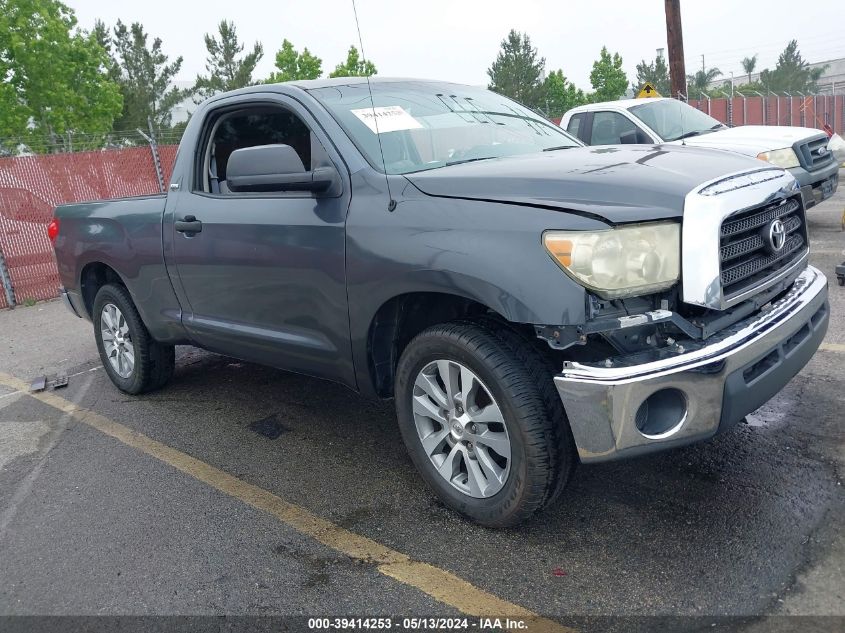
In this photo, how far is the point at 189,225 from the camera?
4273mm

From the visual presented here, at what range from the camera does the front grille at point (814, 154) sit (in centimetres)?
854

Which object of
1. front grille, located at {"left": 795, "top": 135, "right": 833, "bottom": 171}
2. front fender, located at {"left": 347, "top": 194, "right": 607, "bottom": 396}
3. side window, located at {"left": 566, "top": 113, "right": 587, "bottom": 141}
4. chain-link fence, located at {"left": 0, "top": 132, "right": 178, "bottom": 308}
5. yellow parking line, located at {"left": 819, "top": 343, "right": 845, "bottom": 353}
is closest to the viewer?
front fender, located at {"left": 347, "top": 194, "right": 607, "bottom": 396}

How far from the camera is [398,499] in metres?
3.53

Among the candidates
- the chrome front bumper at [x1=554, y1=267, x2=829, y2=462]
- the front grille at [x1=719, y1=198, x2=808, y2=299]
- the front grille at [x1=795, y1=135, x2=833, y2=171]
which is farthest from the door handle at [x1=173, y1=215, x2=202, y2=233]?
the front grille at [x1=795, y1=135, x2=833, y2=171]

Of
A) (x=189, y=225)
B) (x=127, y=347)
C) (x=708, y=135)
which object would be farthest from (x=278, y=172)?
(x=708, y=135)

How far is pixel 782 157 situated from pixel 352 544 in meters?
7.22

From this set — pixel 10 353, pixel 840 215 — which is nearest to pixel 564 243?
pixel 10 353

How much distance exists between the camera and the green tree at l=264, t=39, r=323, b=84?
5059 cm

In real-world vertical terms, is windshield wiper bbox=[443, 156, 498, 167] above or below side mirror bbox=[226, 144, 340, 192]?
below

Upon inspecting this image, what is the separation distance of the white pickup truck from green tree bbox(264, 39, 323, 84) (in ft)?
142

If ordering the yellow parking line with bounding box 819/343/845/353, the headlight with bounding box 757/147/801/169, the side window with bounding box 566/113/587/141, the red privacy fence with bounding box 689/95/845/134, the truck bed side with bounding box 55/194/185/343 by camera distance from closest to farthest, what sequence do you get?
the truck bed side with bounding box 55/194/185/343 → the yellow parking line with bounding box 819/343/845/353 → the headlight with bounding box 757/147/801/169 → the side window with bounding box 566/113/587/141 → the red privacy fence with bounding box 689/95/845/134

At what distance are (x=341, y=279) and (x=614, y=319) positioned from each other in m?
1.31

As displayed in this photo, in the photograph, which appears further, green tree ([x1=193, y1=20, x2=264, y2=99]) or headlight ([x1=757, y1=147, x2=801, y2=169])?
green tree ([x1=193, y1=20, x2=264, y2=99])

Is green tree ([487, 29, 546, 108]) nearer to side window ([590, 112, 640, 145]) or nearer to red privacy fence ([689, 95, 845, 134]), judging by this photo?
→ red privacy fence ([689, 95, 845, 134])
